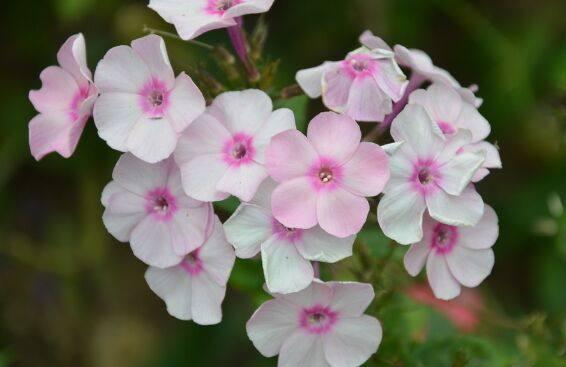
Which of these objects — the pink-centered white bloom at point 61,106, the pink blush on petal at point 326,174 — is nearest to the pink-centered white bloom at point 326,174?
the pink blush on petal at point 326,174

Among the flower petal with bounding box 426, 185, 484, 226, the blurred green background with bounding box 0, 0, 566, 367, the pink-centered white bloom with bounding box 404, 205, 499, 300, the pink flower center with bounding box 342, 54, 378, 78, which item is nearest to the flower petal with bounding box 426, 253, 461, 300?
the pink-centered white bloom with bounding box 404, 205, 499, 300

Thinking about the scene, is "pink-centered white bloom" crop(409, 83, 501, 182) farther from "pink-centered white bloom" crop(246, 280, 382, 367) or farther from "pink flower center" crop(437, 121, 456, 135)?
"pink-centered white bloom" crop(246, 280, 382, 367)

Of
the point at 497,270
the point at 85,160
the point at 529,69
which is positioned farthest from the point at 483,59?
the point at 85,160

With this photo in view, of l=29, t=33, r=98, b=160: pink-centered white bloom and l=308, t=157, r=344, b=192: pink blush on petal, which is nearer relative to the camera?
l=308, t=157, r=344, b=192: pink blush on petal

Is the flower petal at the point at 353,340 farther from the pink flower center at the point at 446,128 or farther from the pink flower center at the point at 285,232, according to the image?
the pink flower center at the point at 446,128

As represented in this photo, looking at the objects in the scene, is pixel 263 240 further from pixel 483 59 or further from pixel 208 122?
pixel 483 59

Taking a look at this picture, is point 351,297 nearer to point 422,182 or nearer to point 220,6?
point 422,182

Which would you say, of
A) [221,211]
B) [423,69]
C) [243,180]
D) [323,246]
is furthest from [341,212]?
[221,211]
